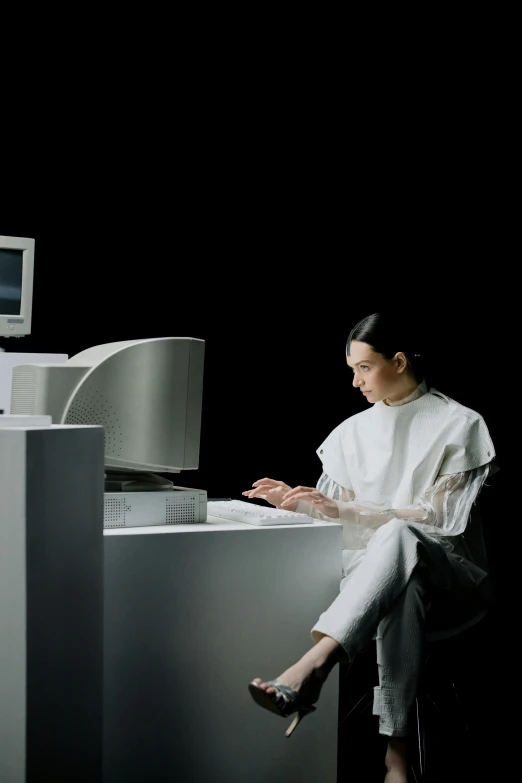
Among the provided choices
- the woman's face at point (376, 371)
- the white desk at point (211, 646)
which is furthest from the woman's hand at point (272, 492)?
the woman's face at point (376, 371)

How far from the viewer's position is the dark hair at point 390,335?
9.54 feet

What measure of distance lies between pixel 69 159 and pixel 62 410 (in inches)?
72.8

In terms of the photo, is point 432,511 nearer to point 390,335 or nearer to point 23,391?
point 390,335

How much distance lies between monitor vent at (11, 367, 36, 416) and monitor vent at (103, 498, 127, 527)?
29cm

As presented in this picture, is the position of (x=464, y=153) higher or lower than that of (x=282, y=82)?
lower

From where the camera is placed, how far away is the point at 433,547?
93.2 inches

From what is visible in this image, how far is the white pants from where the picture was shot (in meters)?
2.16

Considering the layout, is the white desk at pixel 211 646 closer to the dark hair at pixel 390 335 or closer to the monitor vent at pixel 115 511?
the monitor vent at pixel 115 511

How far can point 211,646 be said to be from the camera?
2.20 meters

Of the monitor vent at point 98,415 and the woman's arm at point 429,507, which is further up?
the monitor vent at point 98,415

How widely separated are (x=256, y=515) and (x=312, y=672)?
1.55 ft

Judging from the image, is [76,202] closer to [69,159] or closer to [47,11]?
[69,159]

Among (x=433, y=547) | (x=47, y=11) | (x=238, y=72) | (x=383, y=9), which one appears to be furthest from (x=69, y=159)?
(x=433, y=547)

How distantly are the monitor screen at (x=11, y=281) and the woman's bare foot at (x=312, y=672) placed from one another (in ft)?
4.69
